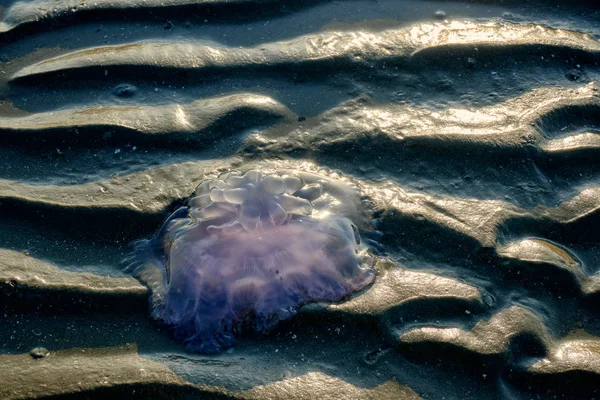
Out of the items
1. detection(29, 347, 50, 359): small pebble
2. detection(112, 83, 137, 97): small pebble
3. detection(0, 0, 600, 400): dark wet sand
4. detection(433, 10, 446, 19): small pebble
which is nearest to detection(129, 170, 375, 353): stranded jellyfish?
detection(0, 0, 600, 400): dark wet sand

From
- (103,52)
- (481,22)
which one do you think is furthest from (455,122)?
(103,52)

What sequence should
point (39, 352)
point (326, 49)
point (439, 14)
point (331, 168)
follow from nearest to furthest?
point (39, 352) < point (331, 168) < point (326, 49) < point (439, 14)

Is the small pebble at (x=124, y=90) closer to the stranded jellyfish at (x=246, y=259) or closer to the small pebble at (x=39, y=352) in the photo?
the stranded jellyfish at (x=246, y=259)

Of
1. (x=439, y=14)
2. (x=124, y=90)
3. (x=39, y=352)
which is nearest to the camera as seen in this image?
(x=39, y=352)

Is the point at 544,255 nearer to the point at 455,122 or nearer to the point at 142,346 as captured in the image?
the point at 455,122

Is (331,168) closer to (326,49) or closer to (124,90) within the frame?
(326,49)

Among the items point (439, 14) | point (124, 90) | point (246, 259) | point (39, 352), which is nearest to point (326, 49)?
point (439, 14)

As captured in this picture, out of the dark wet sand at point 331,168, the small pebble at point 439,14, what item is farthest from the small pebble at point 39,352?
the small pebble at point 439,14
